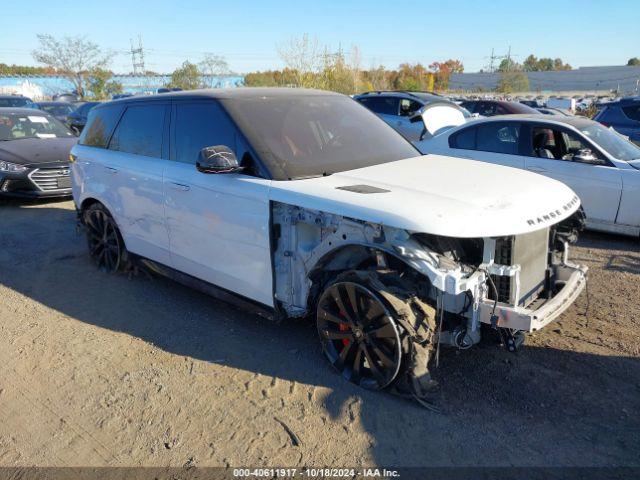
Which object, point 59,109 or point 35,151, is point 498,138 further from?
point 59,109

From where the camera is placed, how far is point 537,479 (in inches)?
105

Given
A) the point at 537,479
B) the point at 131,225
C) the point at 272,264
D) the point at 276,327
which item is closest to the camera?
the point at 537,479

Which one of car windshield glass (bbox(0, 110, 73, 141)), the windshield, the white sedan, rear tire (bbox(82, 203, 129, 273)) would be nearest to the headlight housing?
car windshield glass (bbox(0, 110, 73, 141))

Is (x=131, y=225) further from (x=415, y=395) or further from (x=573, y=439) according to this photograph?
(x=573, y=439)

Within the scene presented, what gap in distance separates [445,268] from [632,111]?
1069 cm

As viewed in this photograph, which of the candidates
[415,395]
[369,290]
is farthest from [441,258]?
[415,395]

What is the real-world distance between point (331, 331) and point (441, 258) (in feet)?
3.16

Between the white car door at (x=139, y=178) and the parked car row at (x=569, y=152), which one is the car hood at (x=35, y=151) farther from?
the parked car row at (x=569, y=152)

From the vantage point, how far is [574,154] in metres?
6.65

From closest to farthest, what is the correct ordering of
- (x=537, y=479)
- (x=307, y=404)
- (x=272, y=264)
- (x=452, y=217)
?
(x=537, y=479) < (x=452, y=217) < (x=307, y=404) < (x=272, y=264)

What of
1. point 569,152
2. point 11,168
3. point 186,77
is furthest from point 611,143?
point 186,77

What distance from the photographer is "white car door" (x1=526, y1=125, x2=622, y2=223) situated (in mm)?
6270

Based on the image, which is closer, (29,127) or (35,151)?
(35,151)

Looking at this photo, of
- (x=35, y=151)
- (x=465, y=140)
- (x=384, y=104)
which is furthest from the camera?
(x=384, y=104)
